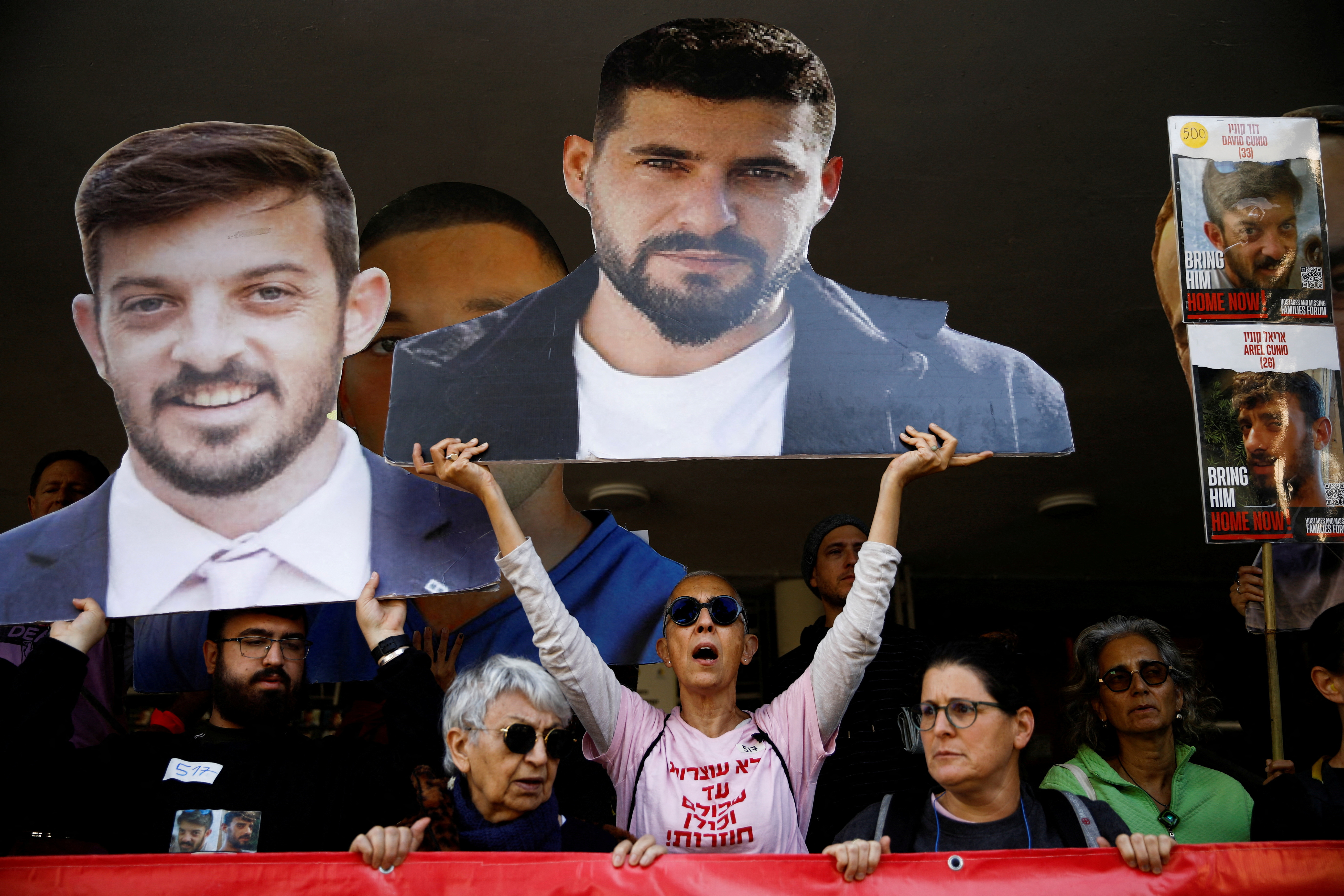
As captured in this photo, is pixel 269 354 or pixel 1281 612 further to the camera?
pixel 1281 612

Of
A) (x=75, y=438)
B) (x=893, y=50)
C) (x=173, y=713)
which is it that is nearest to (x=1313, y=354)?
(x=893, y=50)

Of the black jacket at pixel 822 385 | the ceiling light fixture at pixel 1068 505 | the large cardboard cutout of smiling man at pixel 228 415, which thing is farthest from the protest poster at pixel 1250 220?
the ceiling light fixture at pixel 1068 505

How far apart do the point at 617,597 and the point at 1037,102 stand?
2141 mm

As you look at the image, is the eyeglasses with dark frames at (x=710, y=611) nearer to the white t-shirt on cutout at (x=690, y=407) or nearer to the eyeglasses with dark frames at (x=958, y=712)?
the white t-shirt on cutout at (x=690, y=407)

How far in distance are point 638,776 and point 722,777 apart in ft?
0.66

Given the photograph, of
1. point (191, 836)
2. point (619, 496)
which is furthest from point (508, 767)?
point (619, 496)

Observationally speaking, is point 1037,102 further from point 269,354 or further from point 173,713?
point 173,713

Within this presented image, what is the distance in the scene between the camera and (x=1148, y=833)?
2.89 m

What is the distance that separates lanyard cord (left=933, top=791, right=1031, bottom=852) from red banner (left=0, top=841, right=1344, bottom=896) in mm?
144

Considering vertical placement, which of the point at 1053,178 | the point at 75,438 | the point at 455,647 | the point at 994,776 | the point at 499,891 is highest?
the point at 1053,178

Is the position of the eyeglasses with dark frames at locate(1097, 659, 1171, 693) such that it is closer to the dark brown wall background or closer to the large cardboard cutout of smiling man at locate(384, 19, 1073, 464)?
the large cardboard cutout of smiling man at locate(384, 19, 1073, 464)

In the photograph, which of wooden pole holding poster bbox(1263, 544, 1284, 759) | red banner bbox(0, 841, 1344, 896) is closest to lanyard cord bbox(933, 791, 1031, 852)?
red banner bbox(0, 841, 1344, 896)

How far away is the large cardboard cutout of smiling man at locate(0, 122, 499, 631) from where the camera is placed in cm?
303

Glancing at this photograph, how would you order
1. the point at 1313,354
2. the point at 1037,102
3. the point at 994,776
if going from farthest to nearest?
the point at 1037,102
the point at 1313,354
the point at 994,776
